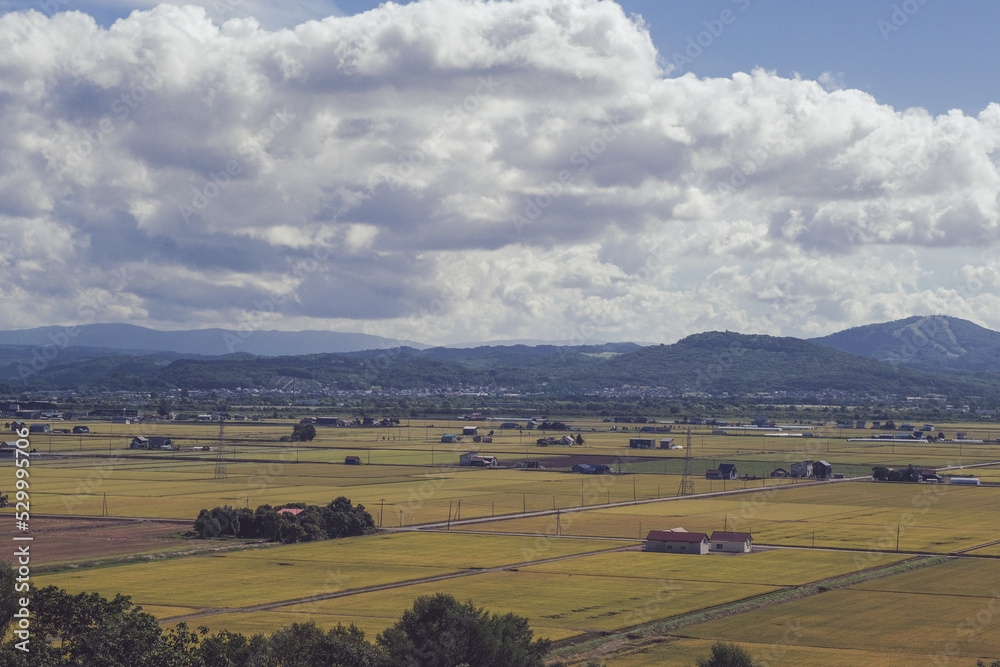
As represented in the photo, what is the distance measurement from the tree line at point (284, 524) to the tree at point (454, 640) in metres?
38.9

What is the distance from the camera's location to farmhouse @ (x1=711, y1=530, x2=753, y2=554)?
72.1 m

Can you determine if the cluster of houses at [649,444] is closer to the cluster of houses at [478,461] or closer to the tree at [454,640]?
the cluster of houses at [478,461]

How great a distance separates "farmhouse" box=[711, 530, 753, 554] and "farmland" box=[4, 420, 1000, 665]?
2360 mm

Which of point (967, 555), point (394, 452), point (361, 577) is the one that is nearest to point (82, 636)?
point (361, 577)

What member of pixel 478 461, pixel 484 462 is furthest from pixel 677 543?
pixel 478 461

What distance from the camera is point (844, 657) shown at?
43781 millimetres

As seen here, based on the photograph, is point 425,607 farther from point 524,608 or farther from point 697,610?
point 697,610

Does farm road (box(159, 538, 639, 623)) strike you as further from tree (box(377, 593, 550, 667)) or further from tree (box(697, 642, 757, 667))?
tree (box(697, 642, 757, 667))

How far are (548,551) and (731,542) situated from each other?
11.8 m

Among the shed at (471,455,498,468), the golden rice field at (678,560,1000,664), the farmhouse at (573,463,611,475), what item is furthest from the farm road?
the shed at (471,455,498,468)

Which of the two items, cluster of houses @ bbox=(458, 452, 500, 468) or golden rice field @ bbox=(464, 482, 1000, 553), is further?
cluster of houses @ bbox=(458, 452, 500, 468)

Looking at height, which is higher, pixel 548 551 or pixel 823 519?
pixel 823 519

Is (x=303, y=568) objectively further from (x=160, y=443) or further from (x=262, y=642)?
(x=160, y=443)

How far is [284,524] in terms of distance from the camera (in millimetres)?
77062
